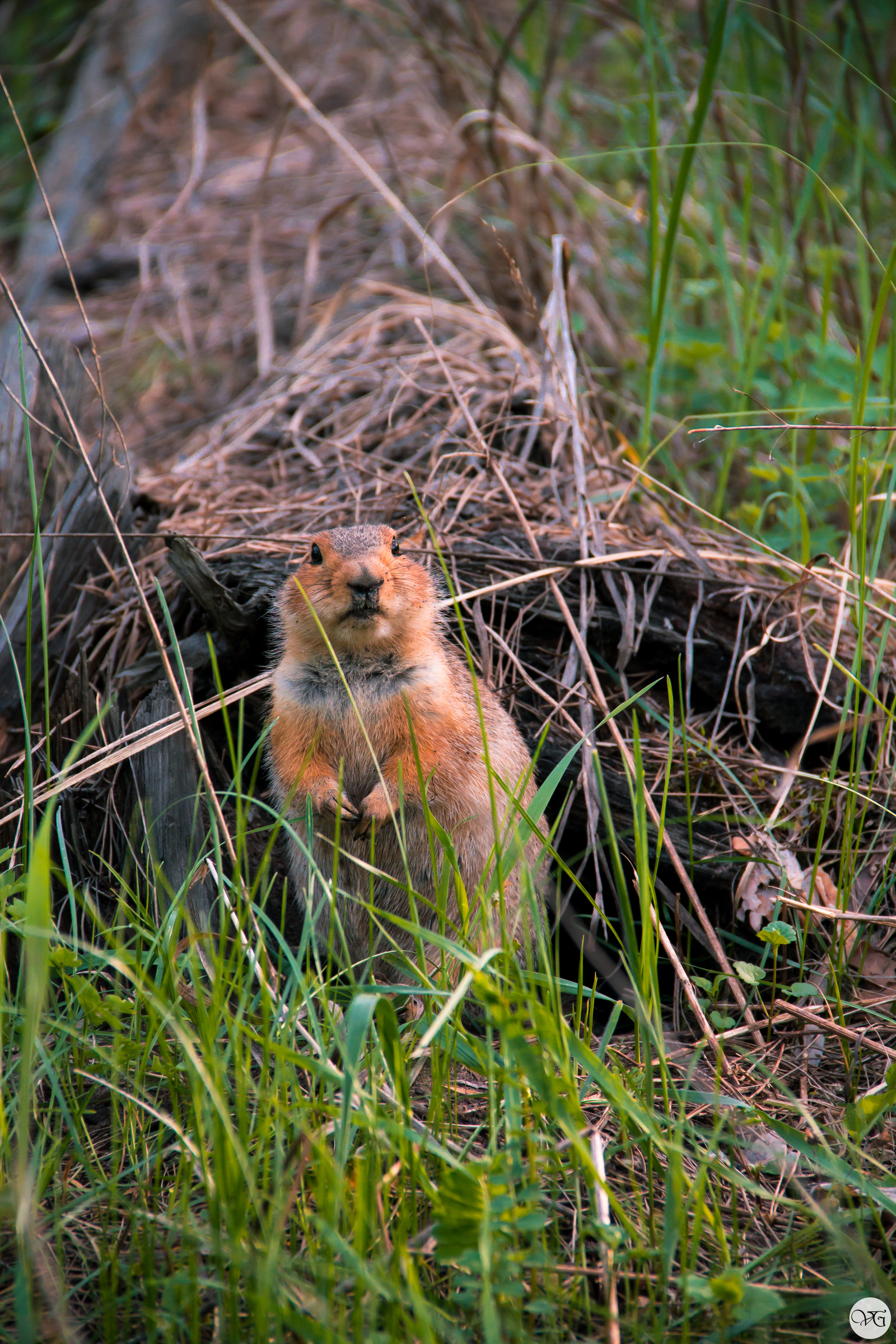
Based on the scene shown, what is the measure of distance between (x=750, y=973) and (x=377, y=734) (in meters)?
1.25

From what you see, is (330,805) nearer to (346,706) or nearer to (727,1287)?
(346,706)

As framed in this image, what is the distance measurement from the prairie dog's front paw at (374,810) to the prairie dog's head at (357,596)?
441mm

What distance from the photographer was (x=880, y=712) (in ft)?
11.3

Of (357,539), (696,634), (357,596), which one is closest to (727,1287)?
(357,596)

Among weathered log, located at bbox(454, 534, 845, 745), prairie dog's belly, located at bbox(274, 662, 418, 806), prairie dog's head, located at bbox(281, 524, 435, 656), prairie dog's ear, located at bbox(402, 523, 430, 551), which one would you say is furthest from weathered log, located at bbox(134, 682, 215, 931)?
weathered log, located at bbox(454, 534, 845, 745)

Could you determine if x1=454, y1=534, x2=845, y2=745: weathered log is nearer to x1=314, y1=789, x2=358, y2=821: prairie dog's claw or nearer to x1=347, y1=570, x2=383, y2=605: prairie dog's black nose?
x1=347, y1=570, x2=383, y2=605: prairie dog's black nose

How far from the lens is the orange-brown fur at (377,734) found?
2.90 metres

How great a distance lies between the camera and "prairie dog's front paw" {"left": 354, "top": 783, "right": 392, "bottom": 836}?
280 centimetres

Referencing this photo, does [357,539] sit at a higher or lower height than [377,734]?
higher

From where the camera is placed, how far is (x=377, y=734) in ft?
9.83

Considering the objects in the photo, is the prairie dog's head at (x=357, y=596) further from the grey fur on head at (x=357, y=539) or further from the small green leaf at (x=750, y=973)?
the small green leaf at (x=750, y=973)

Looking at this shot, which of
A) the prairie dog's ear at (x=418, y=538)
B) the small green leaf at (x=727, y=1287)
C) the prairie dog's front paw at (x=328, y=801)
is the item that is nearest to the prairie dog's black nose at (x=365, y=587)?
the prairie dog's front paw at (x=328, y=801)

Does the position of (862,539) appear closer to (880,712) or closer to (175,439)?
(880,712)

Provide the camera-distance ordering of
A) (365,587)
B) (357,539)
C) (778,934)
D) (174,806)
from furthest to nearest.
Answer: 1. (174,806)
2. (357,539)
3. (365,587)
4. (778,934)
